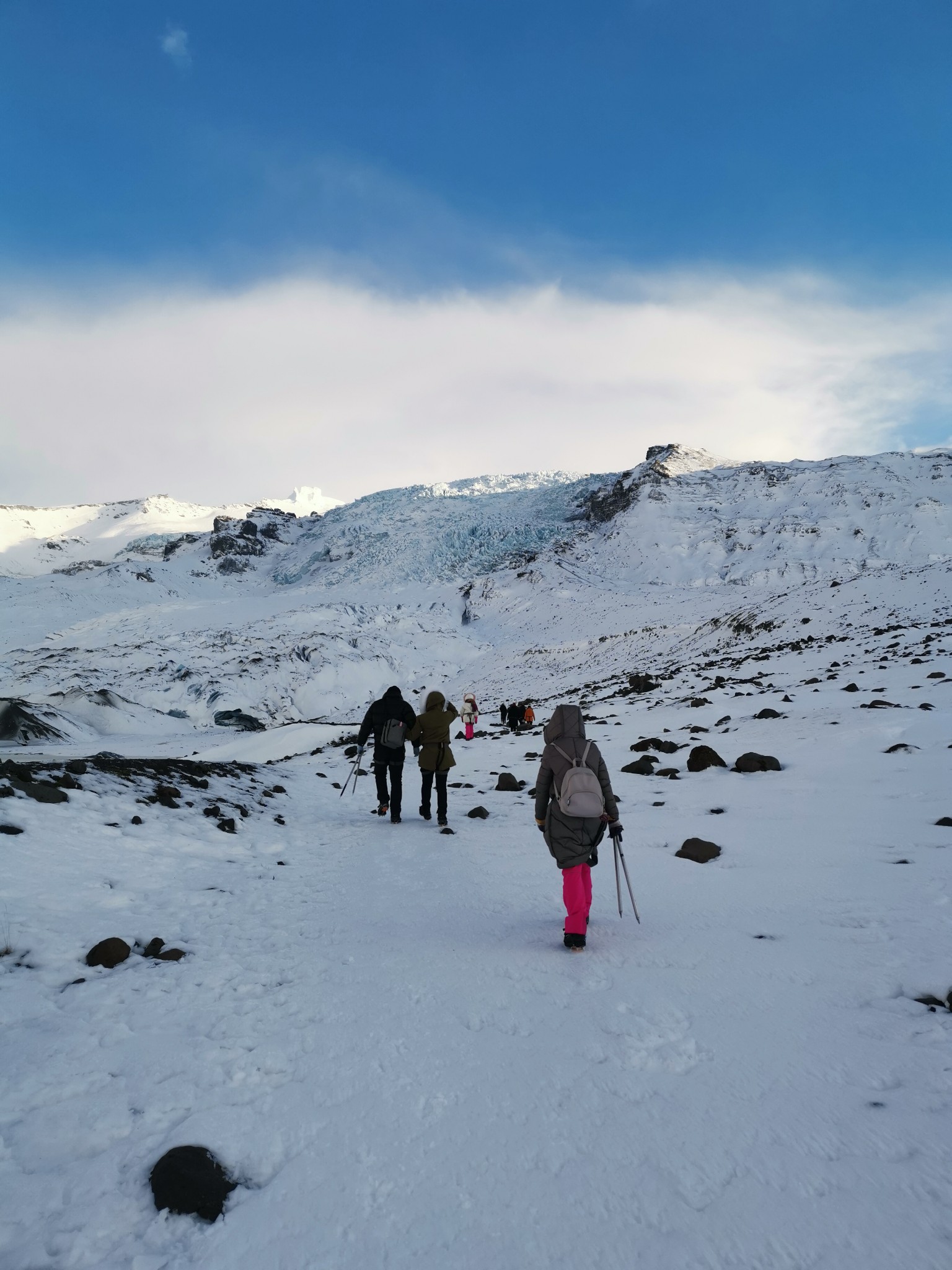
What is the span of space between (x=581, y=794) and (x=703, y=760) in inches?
250

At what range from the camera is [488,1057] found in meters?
3.21

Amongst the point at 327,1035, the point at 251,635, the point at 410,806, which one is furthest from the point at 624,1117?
the point at 251,635

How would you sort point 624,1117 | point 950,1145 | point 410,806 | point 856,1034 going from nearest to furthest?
point 950,1145 → point 624,1117 → point 856,1034 → point 410,806

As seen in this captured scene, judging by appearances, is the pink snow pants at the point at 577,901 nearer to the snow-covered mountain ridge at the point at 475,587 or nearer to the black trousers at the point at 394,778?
the black trousers at the point at 394,778

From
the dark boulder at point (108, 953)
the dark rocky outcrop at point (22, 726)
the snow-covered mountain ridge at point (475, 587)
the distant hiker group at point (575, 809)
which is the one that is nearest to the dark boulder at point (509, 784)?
the distant hiker group at point (575, 809)

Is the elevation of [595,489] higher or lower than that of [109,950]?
higher

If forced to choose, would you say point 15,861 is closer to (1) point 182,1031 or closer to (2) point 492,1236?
(1) point 182,1031

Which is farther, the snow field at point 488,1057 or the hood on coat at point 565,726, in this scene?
the hood on coat at point 565,726

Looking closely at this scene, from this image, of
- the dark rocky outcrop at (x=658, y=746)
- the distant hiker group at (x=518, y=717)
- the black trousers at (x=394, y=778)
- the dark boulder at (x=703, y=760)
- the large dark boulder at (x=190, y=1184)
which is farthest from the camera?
the distant hiker group at (x=518, y=717)

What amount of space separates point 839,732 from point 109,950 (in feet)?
34.8

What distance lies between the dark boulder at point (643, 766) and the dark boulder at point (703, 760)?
672 millimetres

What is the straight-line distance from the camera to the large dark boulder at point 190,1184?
7.60 feet

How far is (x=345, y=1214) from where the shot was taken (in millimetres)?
2246

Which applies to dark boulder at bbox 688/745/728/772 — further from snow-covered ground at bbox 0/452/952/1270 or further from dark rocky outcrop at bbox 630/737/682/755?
dark rocky outcrop at bbox 630/737/682/755
